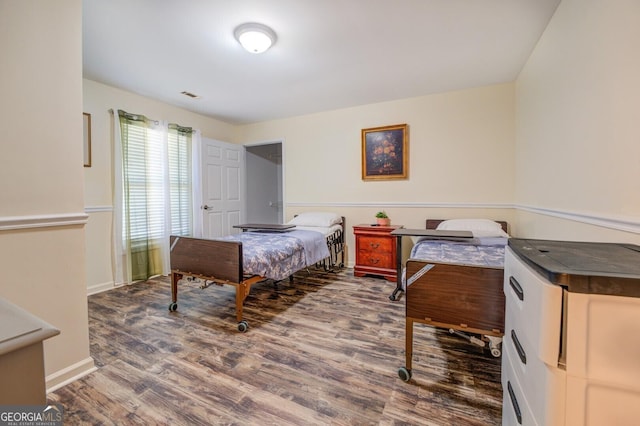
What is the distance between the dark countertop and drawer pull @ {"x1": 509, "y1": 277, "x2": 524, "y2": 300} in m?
0.10

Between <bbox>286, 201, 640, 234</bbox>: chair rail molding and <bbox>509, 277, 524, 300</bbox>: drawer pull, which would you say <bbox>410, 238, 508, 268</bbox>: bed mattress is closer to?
<bbox>286, 201, 640, 234</bbox>: chair rail molding

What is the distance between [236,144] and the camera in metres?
4.80

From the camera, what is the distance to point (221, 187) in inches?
173

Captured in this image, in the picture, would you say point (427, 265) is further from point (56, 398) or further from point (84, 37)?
point (84, 37)

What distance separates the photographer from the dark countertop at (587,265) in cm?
58

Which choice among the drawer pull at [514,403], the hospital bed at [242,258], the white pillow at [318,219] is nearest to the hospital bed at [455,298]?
the drawer pull at [514,403]

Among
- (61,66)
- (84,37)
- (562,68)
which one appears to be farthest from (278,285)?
(562,68)

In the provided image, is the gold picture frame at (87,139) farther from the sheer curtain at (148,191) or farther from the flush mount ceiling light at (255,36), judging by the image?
the flush mount ceiling light at (255,36)

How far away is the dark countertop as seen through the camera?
58 centimetres

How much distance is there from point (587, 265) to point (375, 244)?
287cm

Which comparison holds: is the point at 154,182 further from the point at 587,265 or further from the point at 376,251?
the point at 587,265

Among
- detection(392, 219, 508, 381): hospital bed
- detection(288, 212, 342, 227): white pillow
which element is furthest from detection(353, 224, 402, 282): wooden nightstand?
detection(392, 219, 508, 381): hospital bed

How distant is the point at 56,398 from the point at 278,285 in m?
2.07

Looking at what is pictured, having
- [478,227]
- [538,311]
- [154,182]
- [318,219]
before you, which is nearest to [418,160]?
[478,227]
